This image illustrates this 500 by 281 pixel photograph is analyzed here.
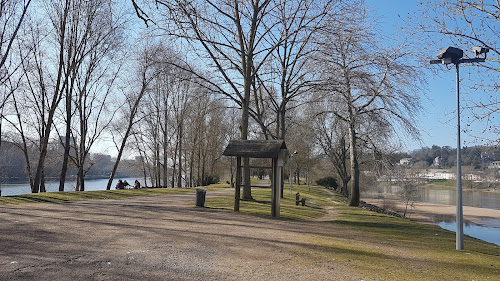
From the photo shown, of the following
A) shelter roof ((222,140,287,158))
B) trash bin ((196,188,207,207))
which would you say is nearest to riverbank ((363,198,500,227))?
trash bin ((196,188,207,207))

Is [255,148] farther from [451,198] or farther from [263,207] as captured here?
[451,198]

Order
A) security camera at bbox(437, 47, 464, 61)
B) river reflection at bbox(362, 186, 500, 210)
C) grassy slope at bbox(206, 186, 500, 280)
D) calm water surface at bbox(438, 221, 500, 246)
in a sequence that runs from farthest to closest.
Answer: river reflection at bbox(362, 186, 500, 210)
calm water surface at bbox(438, 221, 500, 246)
security camera at bbox(437, 47, 464, 61)
grassy slope at bbox(206, 186, 500, 280)

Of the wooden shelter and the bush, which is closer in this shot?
the wooden shelter

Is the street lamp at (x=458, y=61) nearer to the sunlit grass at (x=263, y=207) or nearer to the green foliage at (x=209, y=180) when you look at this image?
the sunlit grass at (x=263, y=207)

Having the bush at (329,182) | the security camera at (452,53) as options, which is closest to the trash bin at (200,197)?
the security camera at (452,53)

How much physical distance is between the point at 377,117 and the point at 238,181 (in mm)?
9487

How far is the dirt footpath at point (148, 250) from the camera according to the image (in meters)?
5.14

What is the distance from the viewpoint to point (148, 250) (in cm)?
646

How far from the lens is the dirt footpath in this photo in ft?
16.9

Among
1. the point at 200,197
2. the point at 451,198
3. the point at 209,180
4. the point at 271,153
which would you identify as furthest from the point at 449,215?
the point at 271,153

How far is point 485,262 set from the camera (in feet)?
24.3

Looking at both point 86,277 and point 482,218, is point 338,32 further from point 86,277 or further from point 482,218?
point 482,218

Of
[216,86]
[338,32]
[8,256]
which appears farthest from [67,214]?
[338,32]

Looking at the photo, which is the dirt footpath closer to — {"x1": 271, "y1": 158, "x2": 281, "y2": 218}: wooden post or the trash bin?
{"x1": 271, "y1": 158, "x2": 281, "y2": 218}: wooden post
